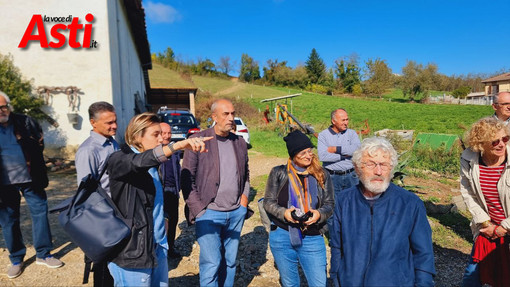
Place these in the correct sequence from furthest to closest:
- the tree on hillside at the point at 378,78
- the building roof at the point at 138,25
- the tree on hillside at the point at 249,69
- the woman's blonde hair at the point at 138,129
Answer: the tree on hillside at the point at 249,69
the tree on hillside at the point at 378,78
the building roof at the point at 138,25
the woman's blonde hair at the point at 138,129

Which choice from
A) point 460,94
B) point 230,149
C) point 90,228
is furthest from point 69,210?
point 460,94

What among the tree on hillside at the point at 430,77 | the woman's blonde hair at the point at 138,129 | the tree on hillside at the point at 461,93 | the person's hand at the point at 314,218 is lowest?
the person's hand at the point at 314,218

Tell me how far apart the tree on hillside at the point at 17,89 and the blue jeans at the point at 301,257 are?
26.4ft

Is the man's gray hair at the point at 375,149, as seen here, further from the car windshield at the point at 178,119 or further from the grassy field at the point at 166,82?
the grassy field at the point at 166,82

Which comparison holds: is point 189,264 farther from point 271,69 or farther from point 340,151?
point 271,69

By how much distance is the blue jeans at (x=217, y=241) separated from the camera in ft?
8.10

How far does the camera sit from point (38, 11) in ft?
25.6

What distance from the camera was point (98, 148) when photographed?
7.87ft

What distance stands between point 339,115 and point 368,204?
8.01 ft

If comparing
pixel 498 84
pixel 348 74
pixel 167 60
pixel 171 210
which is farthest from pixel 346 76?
pixel 171 210

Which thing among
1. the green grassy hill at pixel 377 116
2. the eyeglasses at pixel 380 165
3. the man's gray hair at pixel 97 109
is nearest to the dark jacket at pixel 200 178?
the man's gray hair at pixel 97 109

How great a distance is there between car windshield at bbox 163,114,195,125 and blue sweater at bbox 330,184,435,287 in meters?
9.50

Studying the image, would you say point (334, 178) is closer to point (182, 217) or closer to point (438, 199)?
point (182, 217)

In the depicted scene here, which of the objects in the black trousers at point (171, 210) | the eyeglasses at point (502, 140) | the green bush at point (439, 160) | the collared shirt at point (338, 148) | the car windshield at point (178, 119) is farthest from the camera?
the car windshield at point (178, 119)
